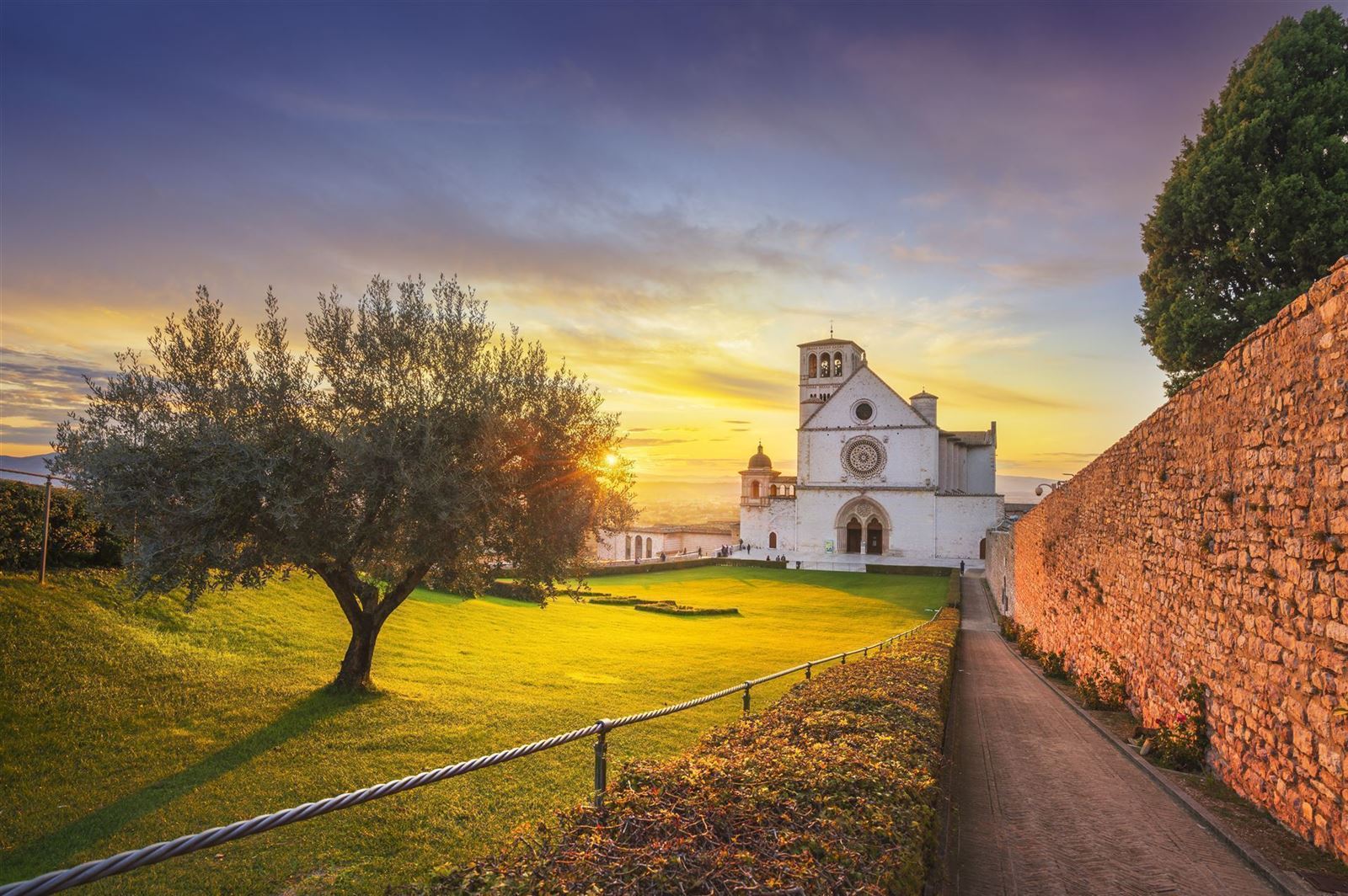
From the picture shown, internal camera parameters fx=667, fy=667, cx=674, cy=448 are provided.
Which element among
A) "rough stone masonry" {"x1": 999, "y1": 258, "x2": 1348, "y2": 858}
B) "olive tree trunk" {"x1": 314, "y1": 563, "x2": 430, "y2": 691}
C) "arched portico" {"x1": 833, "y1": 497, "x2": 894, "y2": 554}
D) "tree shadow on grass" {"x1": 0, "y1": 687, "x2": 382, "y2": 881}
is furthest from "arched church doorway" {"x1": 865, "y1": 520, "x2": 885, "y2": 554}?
"tree shadow on grass" {"x1": 0, "y1": 687, "x2": 382, "y2": 881}

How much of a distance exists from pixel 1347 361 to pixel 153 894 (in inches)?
403

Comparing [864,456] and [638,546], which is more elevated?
[864,456]

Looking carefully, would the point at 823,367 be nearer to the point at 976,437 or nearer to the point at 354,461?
the point at 976,437

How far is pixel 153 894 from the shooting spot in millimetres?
5531

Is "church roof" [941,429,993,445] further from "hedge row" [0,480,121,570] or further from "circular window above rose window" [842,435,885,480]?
"hedge row" [0,480,121,570]

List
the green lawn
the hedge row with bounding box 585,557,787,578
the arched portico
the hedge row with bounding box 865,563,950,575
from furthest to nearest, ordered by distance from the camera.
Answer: the arched portico → the hedge row with bounding box 865,563,950,575 → the hedge row with bounding box 585,557,787,578 → the green lawn

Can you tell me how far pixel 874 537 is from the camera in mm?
60156

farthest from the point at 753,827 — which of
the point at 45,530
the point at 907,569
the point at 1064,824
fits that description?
the point at 907,569

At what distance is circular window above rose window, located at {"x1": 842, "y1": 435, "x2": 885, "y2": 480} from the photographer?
58719 mm

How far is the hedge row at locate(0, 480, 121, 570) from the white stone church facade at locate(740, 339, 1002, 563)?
53.5 metres

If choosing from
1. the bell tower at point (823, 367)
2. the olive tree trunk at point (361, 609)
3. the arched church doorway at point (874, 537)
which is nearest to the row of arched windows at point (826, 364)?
the bell tower at point (823, 367)

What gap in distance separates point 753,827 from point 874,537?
195 ft

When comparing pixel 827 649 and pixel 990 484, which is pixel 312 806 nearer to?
pixel 827 649

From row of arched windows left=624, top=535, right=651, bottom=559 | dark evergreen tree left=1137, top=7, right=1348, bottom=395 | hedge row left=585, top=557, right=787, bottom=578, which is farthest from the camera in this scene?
row of arched windows left=624, top=535, right=651, bottom=559
